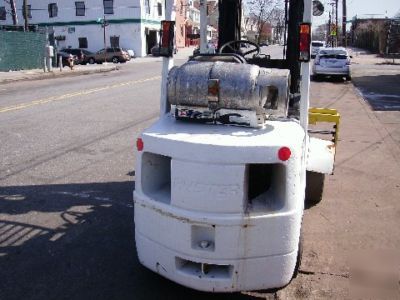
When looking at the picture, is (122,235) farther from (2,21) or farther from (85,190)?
(2,21)

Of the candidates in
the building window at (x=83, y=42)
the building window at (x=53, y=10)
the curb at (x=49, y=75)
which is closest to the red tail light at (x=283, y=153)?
the curb at (x=49, y=75)

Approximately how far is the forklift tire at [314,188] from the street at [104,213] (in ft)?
0.45

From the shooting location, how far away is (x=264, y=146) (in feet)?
10.1

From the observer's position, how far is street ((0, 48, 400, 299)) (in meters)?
3.87

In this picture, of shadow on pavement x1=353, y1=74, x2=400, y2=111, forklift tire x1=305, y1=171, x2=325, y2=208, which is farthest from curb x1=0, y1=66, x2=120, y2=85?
forklift tire x1=305, y1=171, x2=325, y2=208

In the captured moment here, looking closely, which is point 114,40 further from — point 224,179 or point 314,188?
point 224,179

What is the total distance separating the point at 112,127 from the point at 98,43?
1975 inches

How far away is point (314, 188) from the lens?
5668 millimetres

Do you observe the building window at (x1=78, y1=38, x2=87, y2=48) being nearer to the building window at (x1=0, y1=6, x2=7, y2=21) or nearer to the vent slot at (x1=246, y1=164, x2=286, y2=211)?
the building window at (x1=0, y1=6, x2=7, y2=21)

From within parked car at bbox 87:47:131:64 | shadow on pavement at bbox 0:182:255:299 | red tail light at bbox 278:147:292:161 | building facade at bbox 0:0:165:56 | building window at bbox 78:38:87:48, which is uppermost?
building facade at bbox 0:0:165:56

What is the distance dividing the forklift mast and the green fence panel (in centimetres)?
2605

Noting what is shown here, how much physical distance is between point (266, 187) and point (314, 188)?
229cm

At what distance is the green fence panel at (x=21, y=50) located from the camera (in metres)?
28.9

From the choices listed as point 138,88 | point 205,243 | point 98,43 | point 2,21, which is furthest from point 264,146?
point 2,21
